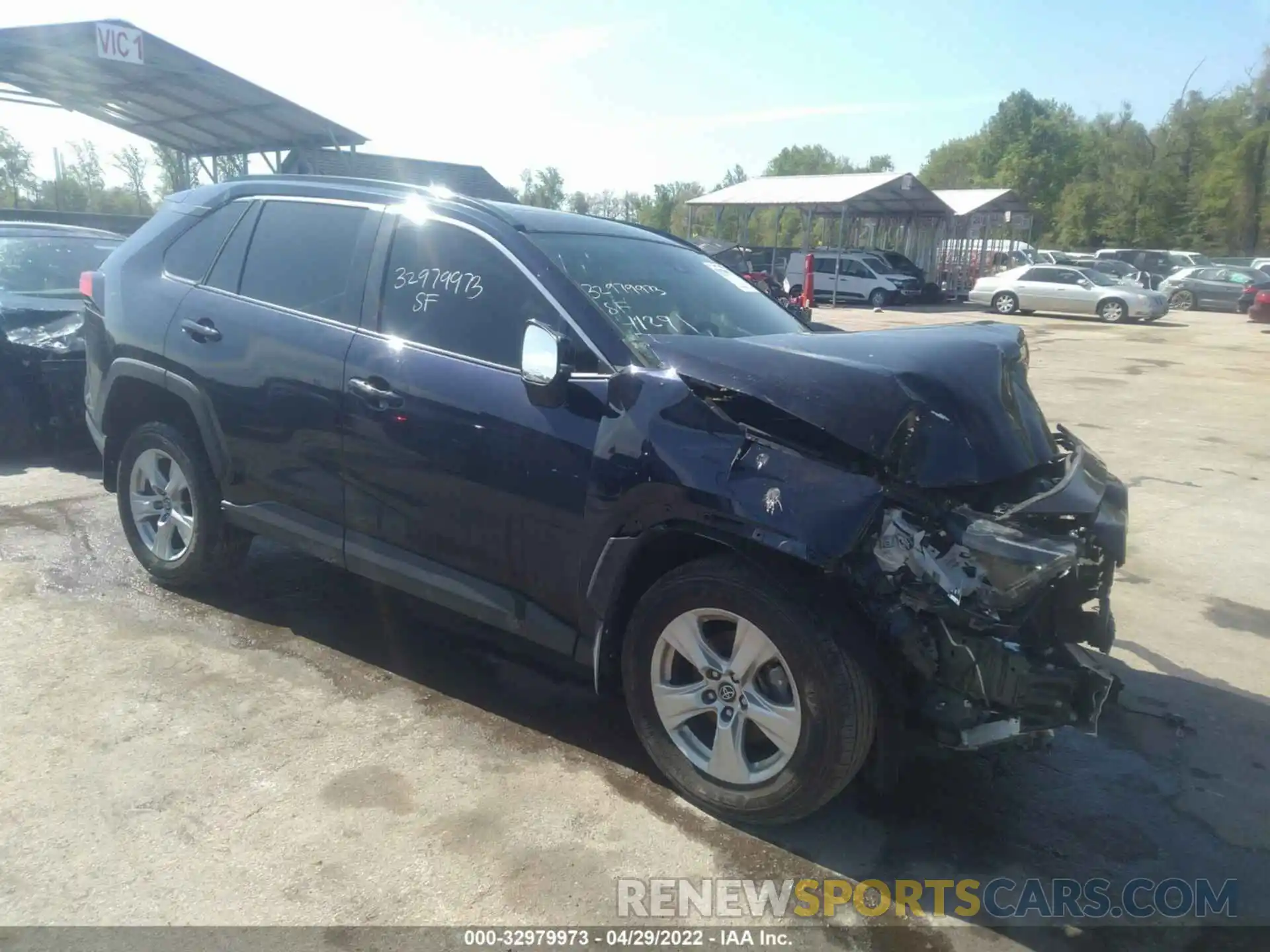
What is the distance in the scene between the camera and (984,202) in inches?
1419

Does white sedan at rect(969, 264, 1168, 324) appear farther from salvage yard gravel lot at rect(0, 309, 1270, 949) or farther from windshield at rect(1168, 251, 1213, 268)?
salvage yard gravel lot at rect(0, 309, 1270, 949)

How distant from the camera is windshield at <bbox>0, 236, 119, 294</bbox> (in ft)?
24.7

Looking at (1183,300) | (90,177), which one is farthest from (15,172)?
(1183,300)

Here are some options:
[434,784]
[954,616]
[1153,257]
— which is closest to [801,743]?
[954,616]

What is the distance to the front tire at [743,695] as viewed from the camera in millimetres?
2781

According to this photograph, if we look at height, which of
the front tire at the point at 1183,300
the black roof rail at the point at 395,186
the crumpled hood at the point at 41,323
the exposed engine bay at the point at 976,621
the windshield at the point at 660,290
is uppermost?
the black roof rail at the point at 395,186

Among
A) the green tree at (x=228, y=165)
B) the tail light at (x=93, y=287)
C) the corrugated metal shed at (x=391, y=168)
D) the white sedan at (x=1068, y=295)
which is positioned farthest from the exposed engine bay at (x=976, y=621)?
the white sedan at (x=1068, y=295)

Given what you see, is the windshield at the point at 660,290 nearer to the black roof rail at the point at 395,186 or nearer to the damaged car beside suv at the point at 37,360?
the black roof rail at the point at 395,186

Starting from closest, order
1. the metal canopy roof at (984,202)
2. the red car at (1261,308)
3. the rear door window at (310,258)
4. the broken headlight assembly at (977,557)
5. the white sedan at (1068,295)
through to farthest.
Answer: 1. the broken headlight assembly at (977,557)
2. the rear door window at (310,258)
3. the red car at (1261,308)
4. the white sedan at (1068,295)
5. the metal canopy roof at (984,202)

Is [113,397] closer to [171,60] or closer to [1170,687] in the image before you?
[1170,687]

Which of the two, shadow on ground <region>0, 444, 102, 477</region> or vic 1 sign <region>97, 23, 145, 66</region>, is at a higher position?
vic 1 sign <region>97, 23, 145, 66</region>

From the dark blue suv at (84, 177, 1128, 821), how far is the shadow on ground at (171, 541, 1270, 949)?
282mm

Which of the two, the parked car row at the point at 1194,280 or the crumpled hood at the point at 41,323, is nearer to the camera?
the crumpled hood at the point at 41,323

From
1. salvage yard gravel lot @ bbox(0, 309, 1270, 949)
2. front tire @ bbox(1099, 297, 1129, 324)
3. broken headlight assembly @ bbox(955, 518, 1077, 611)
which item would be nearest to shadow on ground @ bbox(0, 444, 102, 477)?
salvage yard gravel lot @ bbox(0, 309, 1270, 949)
